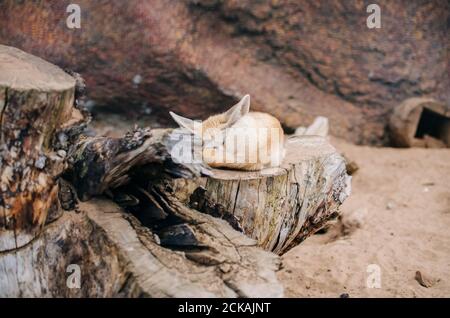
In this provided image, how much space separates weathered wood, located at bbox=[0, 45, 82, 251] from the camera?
2.42 metres

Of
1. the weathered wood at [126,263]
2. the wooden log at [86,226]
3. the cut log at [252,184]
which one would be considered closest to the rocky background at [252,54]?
the cut log at [252,184]

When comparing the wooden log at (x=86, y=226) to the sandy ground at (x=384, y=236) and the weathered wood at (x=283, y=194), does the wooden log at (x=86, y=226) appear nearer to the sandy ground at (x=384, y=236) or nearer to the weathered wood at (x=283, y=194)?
the weathered wood at (x=283, y=194)

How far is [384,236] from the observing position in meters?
4.26

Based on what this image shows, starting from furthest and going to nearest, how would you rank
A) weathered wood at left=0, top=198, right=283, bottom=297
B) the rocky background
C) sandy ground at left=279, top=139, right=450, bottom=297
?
the rocky background, sandy ground at left=279, top=139, right=450, bottom=297, weathered wood at left=0, top=198, right=283, bottom=297

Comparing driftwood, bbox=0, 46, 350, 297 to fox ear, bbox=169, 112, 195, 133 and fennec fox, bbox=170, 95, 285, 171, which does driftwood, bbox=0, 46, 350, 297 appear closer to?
fennec fox, bbox=170, 95, 285, 171

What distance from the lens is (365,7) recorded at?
6.48 m

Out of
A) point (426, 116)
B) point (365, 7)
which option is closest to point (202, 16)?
point (365, 7)

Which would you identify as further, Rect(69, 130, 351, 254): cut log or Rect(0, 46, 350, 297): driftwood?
Rect(69, 130, 351, 254): cut log

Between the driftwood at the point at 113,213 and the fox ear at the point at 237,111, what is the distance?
505 mm

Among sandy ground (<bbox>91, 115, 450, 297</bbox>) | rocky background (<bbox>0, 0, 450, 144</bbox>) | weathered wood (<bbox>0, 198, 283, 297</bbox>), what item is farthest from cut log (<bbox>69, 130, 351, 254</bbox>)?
rocky background (<bbox>0, 0, 450, 144</bbox>)

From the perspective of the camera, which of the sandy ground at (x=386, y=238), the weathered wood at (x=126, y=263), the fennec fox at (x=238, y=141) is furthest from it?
the fennec fox at (x=238, y=141)

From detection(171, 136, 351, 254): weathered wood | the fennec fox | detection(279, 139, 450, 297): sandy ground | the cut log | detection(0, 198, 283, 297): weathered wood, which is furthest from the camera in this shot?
the fennec fox

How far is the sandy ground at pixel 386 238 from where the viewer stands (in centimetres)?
336
